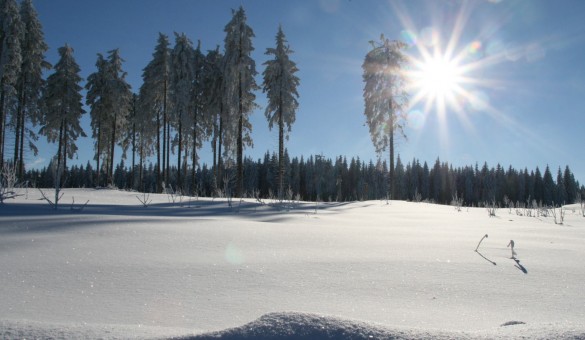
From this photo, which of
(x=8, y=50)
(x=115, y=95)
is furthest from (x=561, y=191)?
(x=8, y=50)

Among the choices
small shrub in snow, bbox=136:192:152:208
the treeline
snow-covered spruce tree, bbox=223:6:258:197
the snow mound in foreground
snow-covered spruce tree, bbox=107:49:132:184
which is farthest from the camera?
the treeline

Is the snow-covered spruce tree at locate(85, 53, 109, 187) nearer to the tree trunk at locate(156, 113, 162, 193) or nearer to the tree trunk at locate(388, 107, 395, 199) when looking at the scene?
the tree trunk at locate(156, 113, 162, 193)

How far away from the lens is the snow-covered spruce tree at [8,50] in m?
17.5

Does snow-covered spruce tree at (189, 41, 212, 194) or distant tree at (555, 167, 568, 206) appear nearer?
snow-covered spruce tree at (189, 41, 212, 194)

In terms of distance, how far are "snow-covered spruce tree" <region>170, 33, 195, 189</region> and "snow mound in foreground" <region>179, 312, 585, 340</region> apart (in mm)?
20889

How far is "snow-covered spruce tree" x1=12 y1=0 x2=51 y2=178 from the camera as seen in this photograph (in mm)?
19562

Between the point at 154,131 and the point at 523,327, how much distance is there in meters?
27.1

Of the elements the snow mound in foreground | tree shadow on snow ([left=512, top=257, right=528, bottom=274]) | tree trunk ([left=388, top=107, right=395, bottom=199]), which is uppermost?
tree trunk ([left=388, top=107, right=395, bottom=199])

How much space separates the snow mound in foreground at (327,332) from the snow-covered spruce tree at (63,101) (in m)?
25.9

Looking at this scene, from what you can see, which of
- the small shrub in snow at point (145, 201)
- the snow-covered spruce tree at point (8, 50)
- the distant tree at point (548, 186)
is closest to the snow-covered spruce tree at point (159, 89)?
the snow-covered spruce tree at point (8, 50)

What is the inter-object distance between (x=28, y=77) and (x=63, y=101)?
2707 mm

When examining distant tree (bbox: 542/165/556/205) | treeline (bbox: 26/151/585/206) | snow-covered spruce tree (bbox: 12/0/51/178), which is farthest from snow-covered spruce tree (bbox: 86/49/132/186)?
distant tree (bbox: 542/165/556/205)

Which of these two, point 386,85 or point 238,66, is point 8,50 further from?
point 386,85

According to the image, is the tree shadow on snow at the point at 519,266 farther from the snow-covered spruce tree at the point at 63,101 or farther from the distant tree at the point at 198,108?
the snow-covered spruce tree at the point at 63,101
